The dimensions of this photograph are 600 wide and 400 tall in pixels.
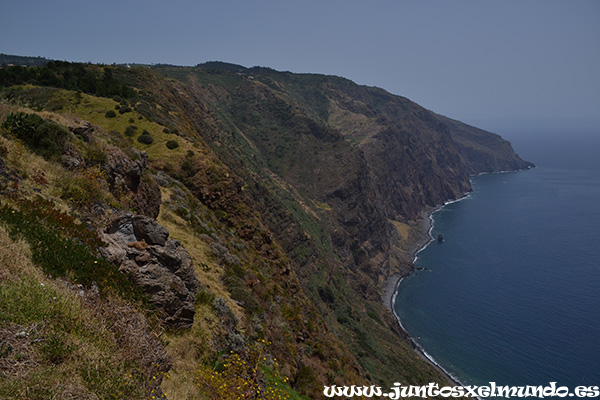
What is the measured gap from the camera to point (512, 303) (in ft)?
362

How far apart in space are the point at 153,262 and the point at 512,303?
127580 millimetres

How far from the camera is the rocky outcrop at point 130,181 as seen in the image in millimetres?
18484

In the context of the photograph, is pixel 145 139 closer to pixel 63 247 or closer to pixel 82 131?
pixel 82 131

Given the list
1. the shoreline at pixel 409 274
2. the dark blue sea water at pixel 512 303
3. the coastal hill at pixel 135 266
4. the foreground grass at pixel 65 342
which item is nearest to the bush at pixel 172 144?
the coastal hill at pixel 135 266

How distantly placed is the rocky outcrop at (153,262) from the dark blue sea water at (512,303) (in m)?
93.5

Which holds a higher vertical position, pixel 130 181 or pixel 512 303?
pixel 130 181

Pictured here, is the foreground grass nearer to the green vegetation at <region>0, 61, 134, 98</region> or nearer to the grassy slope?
the grassy slope

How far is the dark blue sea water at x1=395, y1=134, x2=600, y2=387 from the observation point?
85938 millimetres

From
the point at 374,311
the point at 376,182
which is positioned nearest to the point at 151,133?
the point at 374,311

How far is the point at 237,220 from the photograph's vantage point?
3806 cm

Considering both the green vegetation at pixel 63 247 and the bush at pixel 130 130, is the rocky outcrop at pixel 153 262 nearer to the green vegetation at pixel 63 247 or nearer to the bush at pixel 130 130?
the green vegetation at pixel 63 247

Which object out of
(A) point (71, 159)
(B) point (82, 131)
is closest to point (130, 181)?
(B) point (82, 131)

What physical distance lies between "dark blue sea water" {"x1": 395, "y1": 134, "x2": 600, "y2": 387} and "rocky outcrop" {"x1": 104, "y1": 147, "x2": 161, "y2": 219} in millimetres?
91603

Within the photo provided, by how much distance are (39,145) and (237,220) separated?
23609mm
